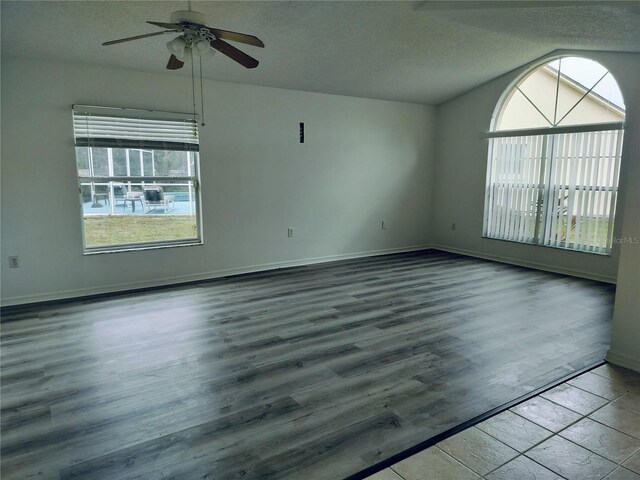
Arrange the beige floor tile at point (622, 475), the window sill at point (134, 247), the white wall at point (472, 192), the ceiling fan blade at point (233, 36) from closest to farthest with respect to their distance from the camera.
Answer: the beige floor tile at point (622, 475), the ceiling fan blade at point (233, 36), the window sill at point (134, 247), the white wall at point (472, 192)

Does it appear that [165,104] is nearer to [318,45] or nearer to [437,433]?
[318,45]

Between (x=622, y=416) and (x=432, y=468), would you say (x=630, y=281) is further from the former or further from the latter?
(x=432, y=468)

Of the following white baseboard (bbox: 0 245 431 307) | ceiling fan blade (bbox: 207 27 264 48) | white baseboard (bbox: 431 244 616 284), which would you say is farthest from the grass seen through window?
white baseboard (bbox: 431 244 616 284)

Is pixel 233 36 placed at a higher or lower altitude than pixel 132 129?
higher

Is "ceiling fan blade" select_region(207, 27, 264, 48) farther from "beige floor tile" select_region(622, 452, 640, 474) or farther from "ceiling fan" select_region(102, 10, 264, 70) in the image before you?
"beige floor tile" select_region(622, 452, 640, 474)

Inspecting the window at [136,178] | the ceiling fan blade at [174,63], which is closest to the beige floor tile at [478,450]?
the ceiling fan blade at [174,63]

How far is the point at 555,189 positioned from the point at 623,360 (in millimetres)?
3423

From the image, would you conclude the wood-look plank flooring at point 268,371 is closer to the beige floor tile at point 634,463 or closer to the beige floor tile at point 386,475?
the beige floor tile at point 386,475

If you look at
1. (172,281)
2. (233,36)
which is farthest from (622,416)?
(172,281)

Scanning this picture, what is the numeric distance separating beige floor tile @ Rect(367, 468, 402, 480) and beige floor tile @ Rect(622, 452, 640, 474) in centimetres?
106

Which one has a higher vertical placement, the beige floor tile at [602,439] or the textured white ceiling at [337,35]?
the textured white ceiling at [337,35]

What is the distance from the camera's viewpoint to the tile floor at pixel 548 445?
184cm

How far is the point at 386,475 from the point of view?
182 cm

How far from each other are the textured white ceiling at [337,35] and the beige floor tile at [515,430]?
10.6 ft
